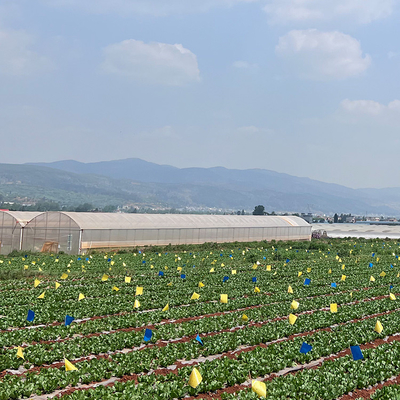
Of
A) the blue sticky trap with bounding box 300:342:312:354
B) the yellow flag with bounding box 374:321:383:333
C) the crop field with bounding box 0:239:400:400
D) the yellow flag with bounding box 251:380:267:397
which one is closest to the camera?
the yellow flag with bounding box 251:380:267:397

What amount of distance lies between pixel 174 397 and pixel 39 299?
1051cm

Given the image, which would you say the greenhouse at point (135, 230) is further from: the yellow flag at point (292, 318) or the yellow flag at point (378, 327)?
the yellow flag at point (378, 327)

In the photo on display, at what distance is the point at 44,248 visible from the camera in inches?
1481

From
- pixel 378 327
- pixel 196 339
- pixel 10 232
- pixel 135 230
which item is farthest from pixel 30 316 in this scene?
pixel 135 230

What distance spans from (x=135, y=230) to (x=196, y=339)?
30.4 meters

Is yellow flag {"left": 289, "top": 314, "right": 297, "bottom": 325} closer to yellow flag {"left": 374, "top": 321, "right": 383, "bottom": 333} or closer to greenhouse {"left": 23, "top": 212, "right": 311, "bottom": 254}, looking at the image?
yellow flag {"left": 374, "top": 321, "right": 383, "bottom": 333}

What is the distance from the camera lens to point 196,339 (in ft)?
39.5

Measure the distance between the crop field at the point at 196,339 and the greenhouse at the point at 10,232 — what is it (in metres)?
16.2

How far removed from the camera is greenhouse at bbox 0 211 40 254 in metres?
39.1

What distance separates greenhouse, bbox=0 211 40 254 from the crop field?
16.2 metres

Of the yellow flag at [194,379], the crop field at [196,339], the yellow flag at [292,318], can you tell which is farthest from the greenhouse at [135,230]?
the yellow flag at [194,379]

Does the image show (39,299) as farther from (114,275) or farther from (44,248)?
(44,248)

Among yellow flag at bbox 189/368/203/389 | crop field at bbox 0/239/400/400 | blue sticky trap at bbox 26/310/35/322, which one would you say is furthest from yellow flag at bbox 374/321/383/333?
blue sticky trap at bbox 26/310/35/322

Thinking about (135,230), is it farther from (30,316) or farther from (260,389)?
(260,389)
